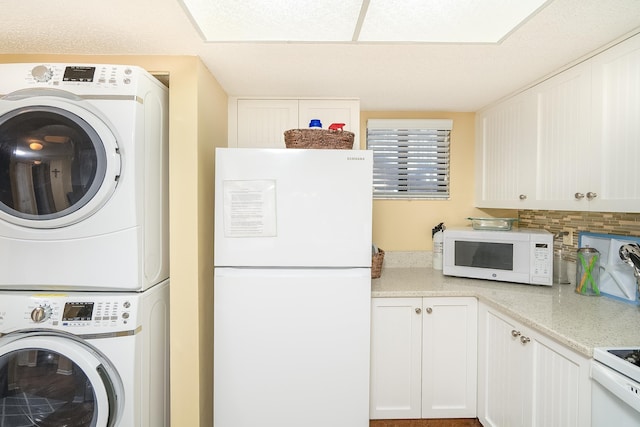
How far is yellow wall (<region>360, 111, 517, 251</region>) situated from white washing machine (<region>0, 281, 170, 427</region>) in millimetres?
1850

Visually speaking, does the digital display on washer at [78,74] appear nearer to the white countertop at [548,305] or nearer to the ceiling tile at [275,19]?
the ceiling tile at [275,19]

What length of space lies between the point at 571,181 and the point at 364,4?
147cm

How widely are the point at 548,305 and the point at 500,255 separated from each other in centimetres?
49

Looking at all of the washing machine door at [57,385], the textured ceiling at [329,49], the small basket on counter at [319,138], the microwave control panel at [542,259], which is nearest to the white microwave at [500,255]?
the microwave control panel at [542,259]

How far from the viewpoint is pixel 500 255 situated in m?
2.12

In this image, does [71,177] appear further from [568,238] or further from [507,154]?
[568,238]

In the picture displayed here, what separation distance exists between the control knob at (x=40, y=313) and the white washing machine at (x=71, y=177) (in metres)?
0.10

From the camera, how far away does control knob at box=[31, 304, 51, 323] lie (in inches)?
52.4

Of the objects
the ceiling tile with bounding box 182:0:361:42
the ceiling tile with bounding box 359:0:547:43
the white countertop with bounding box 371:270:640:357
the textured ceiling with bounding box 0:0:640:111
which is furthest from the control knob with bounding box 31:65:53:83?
the white countertop with bounding box 371:270:640:357

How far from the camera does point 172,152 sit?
1.61m

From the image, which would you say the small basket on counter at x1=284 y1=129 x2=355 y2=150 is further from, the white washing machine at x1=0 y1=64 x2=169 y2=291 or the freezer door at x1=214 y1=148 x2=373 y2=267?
the white washing machine at x1=0 y1=64 x2=169 y2=291

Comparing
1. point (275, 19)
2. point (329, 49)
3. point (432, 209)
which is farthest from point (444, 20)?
point (432, 209)

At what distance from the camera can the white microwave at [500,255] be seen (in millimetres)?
1989

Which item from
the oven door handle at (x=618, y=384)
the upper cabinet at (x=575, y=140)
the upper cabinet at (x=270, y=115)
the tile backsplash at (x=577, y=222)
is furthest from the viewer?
the upper cabinet at (x=270, y=115)
